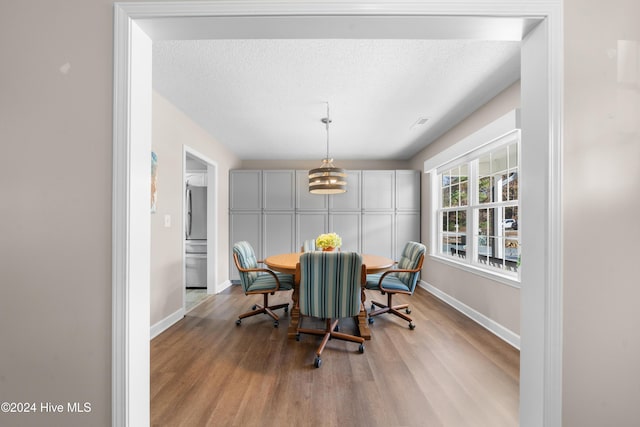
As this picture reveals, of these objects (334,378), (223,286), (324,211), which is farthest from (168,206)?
(324,211)

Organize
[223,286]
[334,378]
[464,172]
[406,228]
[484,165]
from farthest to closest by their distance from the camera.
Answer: [406,228]
[223,286]
[464,172]
[484,165]
[334,378]

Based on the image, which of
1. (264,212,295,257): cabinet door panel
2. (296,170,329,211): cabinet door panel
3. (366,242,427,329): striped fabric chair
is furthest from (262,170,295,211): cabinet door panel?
(366,242,427,329): striped fabric chair

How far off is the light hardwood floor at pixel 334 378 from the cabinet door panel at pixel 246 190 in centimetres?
252

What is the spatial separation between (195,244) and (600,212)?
4.94m

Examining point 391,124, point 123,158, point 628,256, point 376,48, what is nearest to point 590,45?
point 628,256

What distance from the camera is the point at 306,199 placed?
516 centimetres

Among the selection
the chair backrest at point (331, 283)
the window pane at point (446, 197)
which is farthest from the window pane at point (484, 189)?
the chair backrest at point (331, 283)

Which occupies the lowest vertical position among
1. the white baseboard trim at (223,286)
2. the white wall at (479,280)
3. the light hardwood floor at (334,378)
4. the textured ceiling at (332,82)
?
the white baseboard trim at (223,286)

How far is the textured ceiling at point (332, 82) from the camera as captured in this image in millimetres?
2010

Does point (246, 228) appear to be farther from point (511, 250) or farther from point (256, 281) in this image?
point (511, 250)

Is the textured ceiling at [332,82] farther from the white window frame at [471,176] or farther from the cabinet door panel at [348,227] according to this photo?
the cabinet door panel at [348,227]

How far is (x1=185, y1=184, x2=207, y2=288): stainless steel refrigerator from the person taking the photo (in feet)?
15.4

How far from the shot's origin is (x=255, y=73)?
7.72 feet

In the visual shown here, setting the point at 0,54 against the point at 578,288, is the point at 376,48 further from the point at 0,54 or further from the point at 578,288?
the point at 0,54
